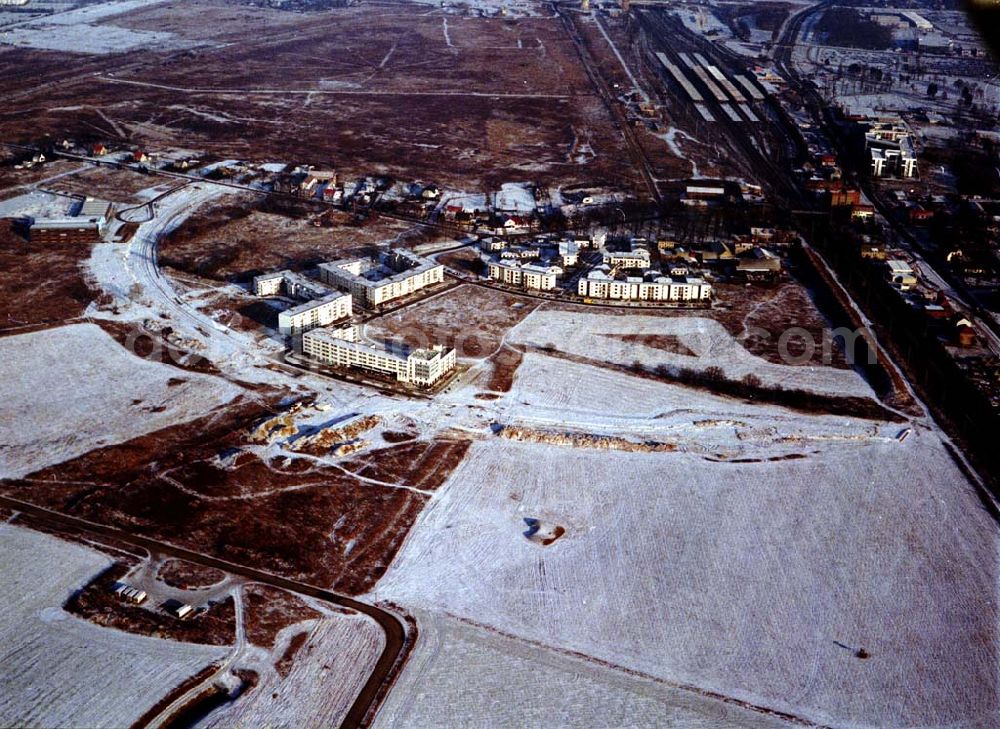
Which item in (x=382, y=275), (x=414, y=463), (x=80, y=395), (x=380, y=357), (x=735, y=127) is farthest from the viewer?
(x=735, y=127)

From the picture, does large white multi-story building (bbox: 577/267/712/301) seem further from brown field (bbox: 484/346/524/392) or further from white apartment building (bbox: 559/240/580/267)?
brown field (bbox: 484/346/524/392)

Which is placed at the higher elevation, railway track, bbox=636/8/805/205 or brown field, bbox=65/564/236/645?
railway track, bbox=636/8/805/205

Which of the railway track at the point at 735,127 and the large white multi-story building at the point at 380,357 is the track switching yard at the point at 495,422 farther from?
the railway track at the point at 735,127

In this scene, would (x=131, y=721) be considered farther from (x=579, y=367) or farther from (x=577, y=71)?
(x=577, y=71)

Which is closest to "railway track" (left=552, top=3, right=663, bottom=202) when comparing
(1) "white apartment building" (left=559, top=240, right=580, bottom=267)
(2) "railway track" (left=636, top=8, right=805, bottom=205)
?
(2) "railway track" (left=636, top=8, right=805, bottom=205)

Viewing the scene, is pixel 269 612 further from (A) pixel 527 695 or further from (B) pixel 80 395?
(B) pixel 80 395

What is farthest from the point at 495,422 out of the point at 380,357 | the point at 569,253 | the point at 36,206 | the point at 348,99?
the point at 348,99

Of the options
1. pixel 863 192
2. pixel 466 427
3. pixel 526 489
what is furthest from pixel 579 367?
pixel 863 192
